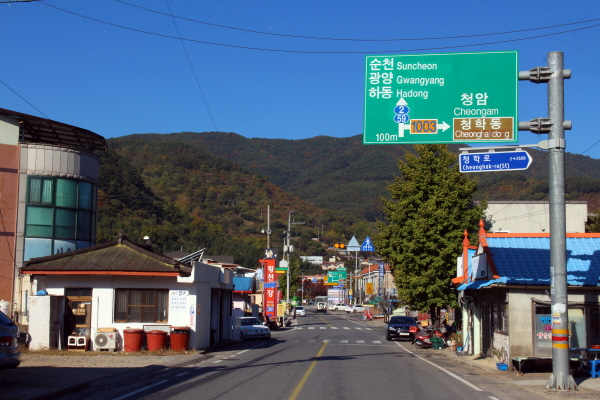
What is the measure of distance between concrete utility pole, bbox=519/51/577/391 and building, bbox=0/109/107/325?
2462 cm

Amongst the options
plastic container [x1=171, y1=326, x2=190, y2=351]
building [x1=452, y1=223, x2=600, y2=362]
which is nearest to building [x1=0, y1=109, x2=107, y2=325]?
plastic container [x1=171, y1=326, x2=190, y2=351]

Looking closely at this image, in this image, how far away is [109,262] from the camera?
81.8ft

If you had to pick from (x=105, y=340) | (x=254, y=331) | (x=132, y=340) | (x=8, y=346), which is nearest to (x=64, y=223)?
(x=105, y=340)

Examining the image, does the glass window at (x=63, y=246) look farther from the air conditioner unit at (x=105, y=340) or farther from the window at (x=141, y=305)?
the air conditioner unit at (x=105, y=340)

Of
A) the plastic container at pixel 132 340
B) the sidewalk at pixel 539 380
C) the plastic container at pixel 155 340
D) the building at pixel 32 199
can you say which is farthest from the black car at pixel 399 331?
the building at pixel 32 199

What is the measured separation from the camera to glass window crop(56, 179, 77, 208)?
107 ft

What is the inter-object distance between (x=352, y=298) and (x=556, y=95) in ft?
455

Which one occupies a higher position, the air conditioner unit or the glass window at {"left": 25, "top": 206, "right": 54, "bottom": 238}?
the glass window at {"left": 25, "top": 206, "right": 54, "bottom": 238}

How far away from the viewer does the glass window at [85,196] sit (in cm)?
3369

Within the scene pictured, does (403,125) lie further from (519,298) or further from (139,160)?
(139,160)

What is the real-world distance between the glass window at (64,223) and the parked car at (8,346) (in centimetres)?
1982

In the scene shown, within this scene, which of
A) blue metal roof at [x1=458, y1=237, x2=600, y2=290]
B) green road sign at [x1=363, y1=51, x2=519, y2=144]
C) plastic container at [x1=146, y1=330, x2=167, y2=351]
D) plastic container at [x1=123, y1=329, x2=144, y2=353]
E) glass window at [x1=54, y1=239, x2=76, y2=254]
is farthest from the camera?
glass window at [x1=54, y1=239, x2=76, y2=254]

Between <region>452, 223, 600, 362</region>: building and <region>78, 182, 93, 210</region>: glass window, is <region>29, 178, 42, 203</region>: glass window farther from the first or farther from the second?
<region>452, 223, 600, 362</region>: building

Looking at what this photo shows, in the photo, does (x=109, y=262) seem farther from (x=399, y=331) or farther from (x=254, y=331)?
(x=399, y=331)
